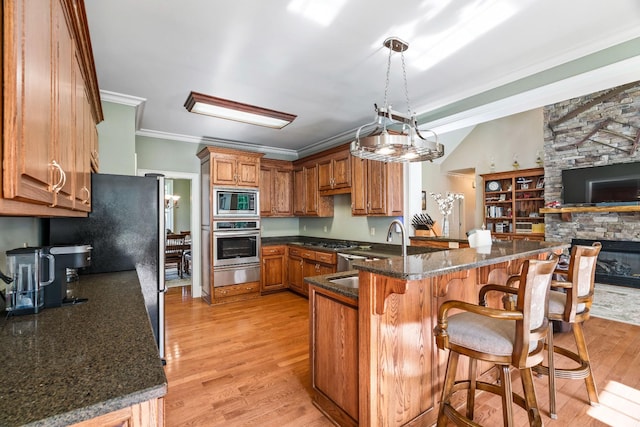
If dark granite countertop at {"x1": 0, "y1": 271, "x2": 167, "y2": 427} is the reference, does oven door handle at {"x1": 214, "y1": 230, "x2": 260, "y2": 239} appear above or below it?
above

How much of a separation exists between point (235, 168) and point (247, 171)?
205mm

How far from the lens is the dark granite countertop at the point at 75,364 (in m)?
0.73

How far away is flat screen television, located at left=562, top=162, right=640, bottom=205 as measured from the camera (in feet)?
16.2

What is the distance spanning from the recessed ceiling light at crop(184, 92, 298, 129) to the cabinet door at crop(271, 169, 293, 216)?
1.83 metres

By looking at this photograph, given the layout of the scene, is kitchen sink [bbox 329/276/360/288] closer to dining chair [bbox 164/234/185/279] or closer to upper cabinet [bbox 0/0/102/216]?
upper cabinet [bbox 0/0/102/216]

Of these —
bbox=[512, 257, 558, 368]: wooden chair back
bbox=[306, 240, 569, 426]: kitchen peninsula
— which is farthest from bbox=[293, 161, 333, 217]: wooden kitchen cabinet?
bbox=[512, 257, 558, 368]: wooden chair back

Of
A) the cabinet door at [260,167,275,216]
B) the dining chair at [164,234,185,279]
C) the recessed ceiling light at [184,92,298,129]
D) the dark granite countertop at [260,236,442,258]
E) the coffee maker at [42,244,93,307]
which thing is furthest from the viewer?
the dining chair at [164,234,185,279]

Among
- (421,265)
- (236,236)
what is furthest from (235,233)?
(421,265)

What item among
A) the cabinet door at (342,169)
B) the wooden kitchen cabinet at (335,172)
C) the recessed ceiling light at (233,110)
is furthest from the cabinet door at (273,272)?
the recessed ceiling light at (233,110)

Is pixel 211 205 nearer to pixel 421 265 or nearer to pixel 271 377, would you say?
pixel 271 377

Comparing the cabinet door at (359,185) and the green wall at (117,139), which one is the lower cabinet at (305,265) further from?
the green wall at (117,139)

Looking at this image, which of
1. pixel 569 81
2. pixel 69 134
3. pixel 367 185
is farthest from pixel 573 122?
pixel 69 134

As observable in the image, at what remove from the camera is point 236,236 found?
4773mm

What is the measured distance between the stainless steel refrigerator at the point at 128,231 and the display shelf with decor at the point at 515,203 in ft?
23.7
